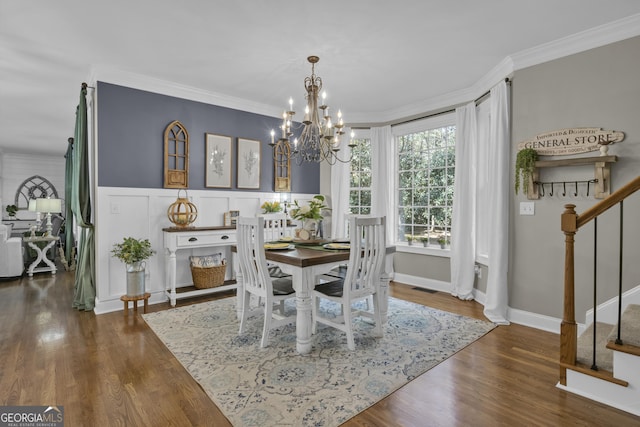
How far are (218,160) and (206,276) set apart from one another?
5.00 ft

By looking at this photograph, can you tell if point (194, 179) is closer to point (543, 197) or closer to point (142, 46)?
point (142, 46)

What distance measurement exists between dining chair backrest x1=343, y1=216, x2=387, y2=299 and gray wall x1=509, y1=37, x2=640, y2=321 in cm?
153

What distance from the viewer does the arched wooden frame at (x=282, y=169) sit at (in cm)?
511

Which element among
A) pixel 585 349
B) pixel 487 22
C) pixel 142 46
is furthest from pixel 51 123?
pixel 585 349

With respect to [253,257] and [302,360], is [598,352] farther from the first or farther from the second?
[253,257]

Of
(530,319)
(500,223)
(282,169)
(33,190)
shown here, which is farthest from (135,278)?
(33,190)

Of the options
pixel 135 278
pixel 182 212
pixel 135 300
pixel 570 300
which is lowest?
pixel 135 300

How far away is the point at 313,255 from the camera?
266 centimetres

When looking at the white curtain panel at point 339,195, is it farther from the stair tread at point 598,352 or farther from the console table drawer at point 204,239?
the stair tread at point 598,352

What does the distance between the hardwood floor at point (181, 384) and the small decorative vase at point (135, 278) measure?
0.42 m

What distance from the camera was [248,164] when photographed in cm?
477

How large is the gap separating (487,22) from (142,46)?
2.99m

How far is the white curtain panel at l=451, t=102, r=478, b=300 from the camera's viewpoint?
410cm

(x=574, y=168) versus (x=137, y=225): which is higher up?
(x=574, y=168)
